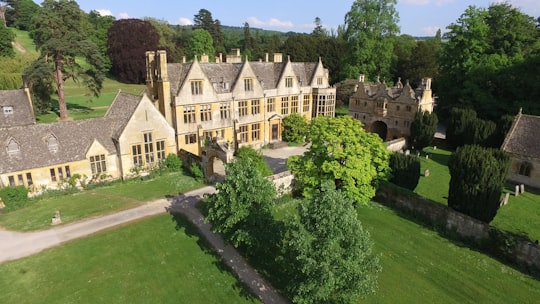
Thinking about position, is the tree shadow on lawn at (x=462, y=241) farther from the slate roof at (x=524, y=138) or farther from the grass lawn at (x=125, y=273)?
the slate roof at (x=524, y=138)

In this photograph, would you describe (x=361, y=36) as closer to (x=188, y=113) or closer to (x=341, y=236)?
(x=188, y=113)

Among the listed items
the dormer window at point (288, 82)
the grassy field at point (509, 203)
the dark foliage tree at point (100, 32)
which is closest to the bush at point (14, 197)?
the dormer window at point (288, 82)

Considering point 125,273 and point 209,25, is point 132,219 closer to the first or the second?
point 125,273

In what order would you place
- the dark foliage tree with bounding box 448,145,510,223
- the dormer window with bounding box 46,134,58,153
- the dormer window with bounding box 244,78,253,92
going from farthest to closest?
the dormer window with bounding box 244,78,253,92
the dormer window with bounding box 46,134,58,153
the dark foliage tree with bounding box 448,145,510,223

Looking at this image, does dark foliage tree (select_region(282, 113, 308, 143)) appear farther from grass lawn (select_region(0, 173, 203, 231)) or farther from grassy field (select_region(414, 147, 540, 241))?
grass lawn (select_region(0, 173, 203, 231))

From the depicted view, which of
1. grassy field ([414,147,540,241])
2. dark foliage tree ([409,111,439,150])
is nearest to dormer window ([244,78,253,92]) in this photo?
dark foliage tree ([409,111,439,150])

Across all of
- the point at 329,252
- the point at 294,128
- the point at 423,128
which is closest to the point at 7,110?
the point at 294,128
